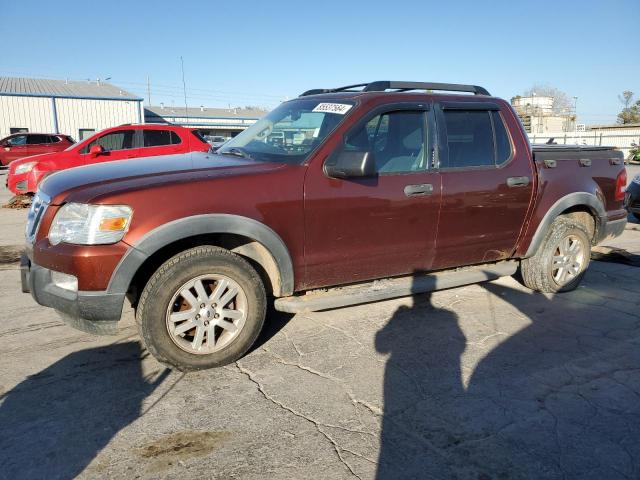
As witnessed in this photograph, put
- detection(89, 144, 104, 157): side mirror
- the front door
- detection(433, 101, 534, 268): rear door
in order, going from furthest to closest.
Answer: detection(89, 144, 104, 157): side mirror → detection(433, 101, 534, 268): rear door → the front door

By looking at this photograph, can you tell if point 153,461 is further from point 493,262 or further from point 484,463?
point 493,262

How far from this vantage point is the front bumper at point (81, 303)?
3.13 m

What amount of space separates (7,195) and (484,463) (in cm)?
1353

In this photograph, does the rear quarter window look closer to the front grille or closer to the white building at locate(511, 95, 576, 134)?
the front grille

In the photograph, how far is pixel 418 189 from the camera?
4059mm

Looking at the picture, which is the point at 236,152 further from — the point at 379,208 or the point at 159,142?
the point at 159,142

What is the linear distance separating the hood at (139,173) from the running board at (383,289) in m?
1.00

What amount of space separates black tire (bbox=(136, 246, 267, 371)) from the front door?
49 centimetres

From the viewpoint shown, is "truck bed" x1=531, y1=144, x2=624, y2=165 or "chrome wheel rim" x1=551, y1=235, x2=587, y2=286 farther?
"chrome wheel rim" x1=551, y1=235, x2=587, y2=286

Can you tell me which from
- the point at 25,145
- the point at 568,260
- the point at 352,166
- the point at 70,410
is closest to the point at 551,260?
the point at 568,260

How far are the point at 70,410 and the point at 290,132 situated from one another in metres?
2.51

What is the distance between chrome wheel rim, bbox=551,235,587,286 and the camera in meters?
5.13

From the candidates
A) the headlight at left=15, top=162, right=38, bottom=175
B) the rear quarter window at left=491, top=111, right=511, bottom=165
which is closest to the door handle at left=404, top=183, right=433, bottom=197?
the rear quarter window at left=491, top=111, right=511, bottom=165

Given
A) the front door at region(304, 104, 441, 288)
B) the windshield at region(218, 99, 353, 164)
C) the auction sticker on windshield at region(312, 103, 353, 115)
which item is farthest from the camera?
the auction sticker on windshield at region(312, 103, 353, 115)
